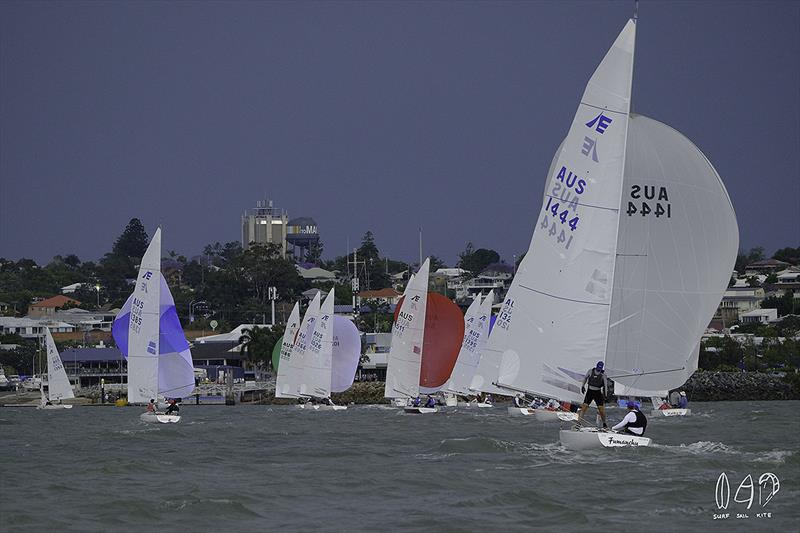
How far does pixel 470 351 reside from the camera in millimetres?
47812

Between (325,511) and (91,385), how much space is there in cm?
6801

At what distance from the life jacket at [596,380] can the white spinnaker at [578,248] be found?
242 mm

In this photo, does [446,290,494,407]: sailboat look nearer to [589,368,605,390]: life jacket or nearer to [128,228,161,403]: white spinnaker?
[128,228,161,403]: white spinnaker

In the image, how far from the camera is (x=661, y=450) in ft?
73.4

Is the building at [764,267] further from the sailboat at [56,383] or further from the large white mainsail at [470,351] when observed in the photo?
the sailboat at [56,383]

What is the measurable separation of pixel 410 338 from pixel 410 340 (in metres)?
0.06

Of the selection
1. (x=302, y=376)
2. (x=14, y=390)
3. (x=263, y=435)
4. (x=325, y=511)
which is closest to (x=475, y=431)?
(x=263, y=435)

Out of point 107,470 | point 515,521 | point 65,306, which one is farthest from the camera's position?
point 65,306

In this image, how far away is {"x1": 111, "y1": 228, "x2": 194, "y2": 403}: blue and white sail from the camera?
37.3 m

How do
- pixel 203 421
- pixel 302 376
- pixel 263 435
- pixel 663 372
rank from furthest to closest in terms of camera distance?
pixel 302 376 < pixel 203 421 < pixel 263 435 < pixel 663 372

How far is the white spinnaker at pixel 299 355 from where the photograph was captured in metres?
48.9

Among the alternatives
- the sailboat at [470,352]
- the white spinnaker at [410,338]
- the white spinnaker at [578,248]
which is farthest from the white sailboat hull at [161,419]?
the white spinnaker at [578,248]

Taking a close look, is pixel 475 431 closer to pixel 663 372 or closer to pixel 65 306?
pixel 663 372

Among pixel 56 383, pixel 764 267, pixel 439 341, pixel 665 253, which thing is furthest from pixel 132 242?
pixel 665 253
